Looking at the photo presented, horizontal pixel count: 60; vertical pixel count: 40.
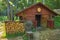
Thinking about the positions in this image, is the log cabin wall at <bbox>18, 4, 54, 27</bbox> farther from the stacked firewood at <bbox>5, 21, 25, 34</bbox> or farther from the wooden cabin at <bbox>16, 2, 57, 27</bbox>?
the stacked firewood at <bbox>5, 21, 25, 34</bbox>

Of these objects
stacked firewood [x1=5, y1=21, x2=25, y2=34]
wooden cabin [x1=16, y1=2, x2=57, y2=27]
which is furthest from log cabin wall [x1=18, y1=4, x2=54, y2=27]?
stacked firewood [x1=5, y1=21, x2=25, y2=34]

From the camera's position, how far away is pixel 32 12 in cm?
2269

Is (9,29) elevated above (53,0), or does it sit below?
below

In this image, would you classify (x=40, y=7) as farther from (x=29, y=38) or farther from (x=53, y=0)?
(x=53, y=0)

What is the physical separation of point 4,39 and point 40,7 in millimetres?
8662

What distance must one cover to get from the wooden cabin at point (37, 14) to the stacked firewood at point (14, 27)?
11.5 feet

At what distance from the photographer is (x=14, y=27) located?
18359 millimetres

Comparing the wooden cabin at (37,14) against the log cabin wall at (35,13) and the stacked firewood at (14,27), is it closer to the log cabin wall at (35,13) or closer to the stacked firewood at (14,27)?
the log cabin wall at (35,13)

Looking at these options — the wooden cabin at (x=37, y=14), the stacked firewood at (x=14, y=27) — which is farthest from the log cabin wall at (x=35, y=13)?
the stacked firewood at (x=14, y=27)

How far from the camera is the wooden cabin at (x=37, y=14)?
22.3m

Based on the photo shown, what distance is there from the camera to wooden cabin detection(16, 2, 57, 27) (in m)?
22.3

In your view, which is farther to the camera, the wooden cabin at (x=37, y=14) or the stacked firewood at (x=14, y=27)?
the wooden cabin at (x=37, y=14)

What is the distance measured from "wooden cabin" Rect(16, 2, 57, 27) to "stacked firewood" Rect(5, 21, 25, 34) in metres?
3.52

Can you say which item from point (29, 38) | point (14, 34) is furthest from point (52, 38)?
point (14, 34)
